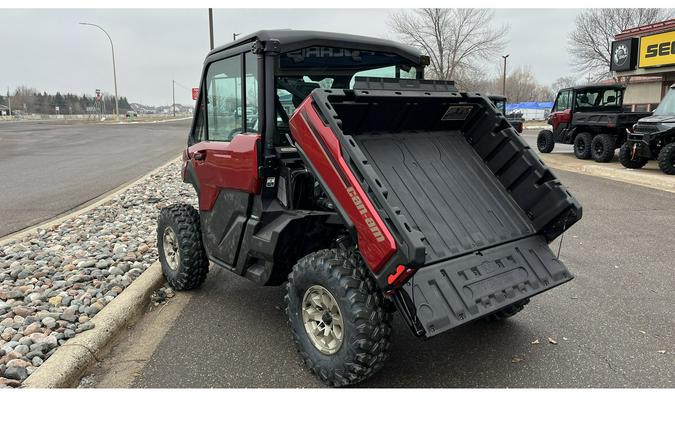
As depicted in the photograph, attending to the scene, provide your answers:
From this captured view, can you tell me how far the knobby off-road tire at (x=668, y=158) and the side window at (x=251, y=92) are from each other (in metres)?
12.0

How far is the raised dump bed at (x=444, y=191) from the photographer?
2.85 meters

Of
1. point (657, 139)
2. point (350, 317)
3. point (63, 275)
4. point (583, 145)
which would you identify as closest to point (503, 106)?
point (583, 145)

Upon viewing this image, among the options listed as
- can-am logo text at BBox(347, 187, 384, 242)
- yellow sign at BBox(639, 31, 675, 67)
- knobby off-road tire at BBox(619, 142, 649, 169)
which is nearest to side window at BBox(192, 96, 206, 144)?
can-am logo text at BBox(347, 187, 384, 242)

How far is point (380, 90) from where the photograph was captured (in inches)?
133

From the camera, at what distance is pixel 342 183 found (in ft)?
9.52

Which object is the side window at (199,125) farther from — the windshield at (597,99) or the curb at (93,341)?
the windshield at (597,99)

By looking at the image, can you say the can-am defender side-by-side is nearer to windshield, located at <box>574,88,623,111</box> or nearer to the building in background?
windshield, located at <box>574,88,623,111</box>

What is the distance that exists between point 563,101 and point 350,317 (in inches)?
733

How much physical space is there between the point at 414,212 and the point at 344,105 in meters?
0.87

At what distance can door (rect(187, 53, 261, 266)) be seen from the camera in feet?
12.1

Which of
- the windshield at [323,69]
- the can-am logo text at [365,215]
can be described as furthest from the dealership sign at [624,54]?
the can-am logo text at [365,215]

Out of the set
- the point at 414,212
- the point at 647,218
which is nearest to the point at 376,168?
the point at 414,212

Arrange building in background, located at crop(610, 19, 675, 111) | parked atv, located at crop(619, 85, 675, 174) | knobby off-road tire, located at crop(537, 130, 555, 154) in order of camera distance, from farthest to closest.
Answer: building in background, located at crop(610, 19, 675, 111), knobby off-road tire, located at crop(537, 130, 555, 154), parked atv, located at crop(619, 85, 675, 174)

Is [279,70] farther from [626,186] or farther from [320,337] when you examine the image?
[626,186]
